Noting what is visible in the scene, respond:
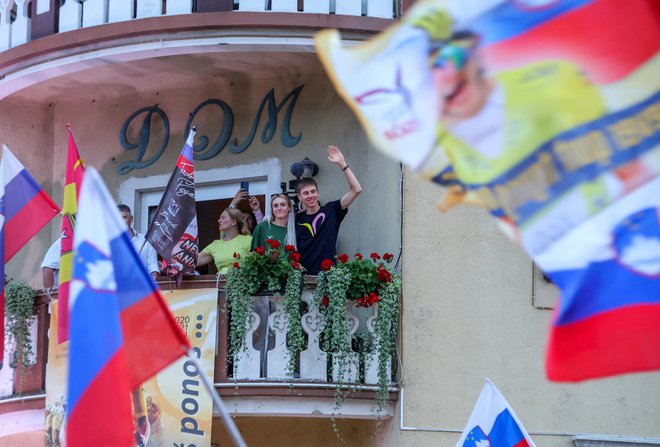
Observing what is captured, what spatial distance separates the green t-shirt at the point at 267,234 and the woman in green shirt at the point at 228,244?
23 cm

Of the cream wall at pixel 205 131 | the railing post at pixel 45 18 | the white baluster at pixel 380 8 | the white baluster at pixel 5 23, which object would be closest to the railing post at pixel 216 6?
the cream wall at pixel 205 131

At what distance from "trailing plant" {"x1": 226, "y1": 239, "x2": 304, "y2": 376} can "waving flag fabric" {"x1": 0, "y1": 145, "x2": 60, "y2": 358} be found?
1.98 m

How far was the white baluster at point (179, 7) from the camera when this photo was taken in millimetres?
13281

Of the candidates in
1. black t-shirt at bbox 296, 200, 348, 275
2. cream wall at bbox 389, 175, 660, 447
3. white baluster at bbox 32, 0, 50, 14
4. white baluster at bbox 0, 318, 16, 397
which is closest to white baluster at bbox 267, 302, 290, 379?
black t-shirt at bbox 296, 200, 348, 275

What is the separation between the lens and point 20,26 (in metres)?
14.4

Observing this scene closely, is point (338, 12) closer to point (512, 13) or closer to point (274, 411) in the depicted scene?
point (274, 411)

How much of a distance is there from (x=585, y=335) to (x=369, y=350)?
6.45 m

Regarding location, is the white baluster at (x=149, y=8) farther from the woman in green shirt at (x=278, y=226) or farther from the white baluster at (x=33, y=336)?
the white baluster at (x=33, y=336)

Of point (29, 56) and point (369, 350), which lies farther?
point (29, 56)

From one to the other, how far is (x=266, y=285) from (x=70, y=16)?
3.50 metres

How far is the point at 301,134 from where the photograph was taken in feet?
47.6

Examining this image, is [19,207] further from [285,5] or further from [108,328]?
[108,328]

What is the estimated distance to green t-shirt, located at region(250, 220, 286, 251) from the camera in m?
13.1

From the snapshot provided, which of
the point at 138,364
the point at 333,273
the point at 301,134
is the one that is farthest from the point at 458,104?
the point at 301,134
